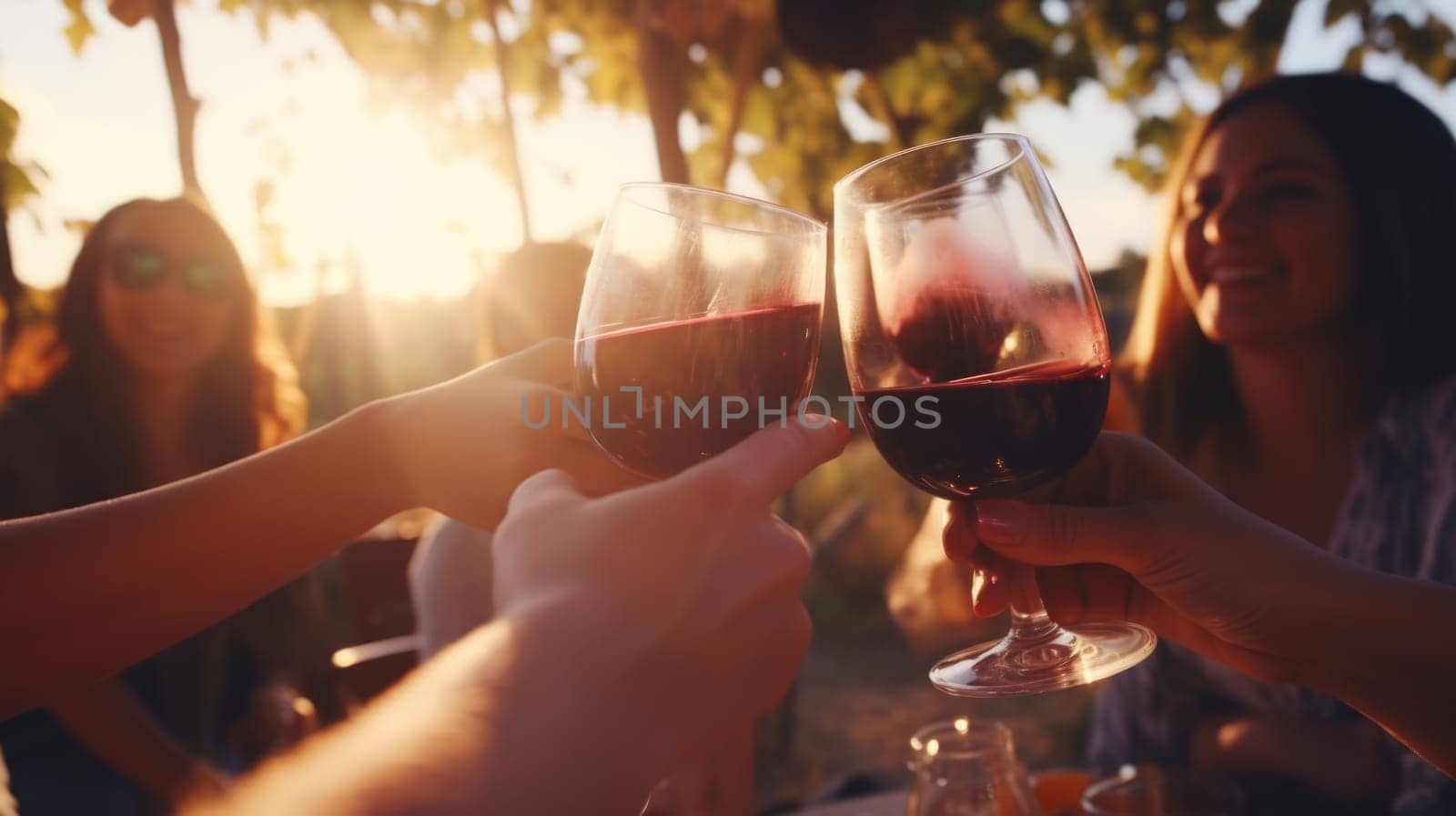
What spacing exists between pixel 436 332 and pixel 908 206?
9.00 meters

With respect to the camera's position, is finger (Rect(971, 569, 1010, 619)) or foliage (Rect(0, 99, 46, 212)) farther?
foliage (Rect(0, 99, 46, 212))

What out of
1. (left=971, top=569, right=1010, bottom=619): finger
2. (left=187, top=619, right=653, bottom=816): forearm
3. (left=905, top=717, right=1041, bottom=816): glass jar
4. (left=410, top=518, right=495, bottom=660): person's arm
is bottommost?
(left=410, top=518, right=495, bottom=660): person's arm

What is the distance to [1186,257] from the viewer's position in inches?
94.0

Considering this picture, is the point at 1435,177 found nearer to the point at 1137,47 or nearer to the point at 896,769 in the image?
the point at 1137,47

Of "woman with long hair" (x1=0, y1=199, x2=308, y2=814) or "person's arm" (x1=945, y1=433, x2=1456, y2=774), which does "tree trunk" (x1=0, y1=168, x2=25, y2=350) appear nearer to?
"woman with long hair" (x1=0, y1=199, x2=308, y2=814)

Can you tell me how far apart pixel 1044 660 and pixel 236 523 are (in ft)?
3.93

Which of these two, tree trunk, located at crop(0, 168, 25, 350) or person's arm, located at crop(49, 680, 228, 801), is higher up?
tree trunk, located at crop(0, 168, 25, 350)

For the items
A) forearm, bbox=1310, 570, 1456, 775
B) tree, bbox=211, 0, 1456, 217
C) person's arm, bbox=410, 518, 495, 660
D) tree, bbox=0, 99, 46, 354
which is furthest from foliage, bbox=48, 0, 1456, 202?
forearm, bbox=1310, 570, 1456, 775

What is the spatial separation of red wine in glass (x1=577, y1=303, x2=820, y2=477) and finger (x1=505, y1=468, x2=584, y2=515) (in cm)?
21

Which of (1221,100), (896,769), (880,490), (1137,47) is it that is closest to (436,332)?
(880,490)

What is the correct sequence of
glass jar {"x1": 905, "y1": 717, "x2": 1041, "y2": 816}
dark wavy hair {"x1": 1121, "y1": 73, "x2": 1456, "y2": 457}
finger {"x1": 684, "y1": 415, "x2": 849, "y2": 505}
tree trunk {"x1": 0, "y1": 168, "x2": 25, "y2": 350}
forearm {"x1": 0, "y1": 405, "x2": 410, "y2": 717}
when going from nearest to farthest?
finger {"x1": 684, "y1": 415, "x2": 849, "y2": 505} → glass jar {"x1": 905, "y1": 717, "x2": 1041, "y2": 816} → forearm {"x1": 0, "y1": 405, "x2": 410, "y2": 717} → dark wavy hair {"x1": 1121, "y1": 73, "x2": 1456, "y2": 457} → tree trunk {"x1": 0, "y1": 168, "x2": 25, "y2": 350}

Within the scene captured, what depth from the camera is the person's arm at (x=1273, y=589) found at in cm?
116

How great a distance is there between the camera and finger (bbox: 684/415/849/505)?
0.83 meters

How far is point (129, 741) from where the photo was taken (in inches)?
112
